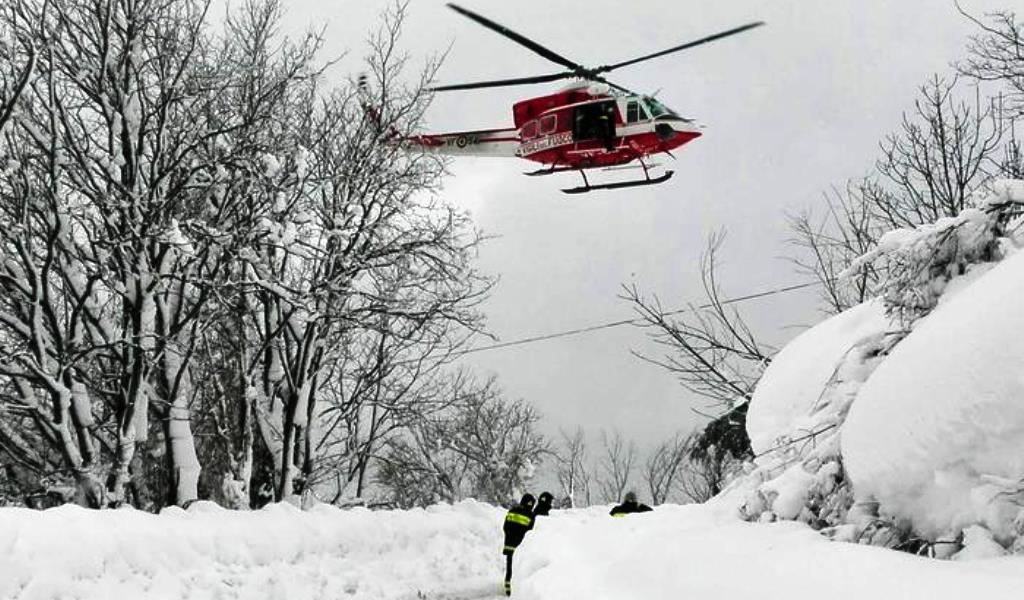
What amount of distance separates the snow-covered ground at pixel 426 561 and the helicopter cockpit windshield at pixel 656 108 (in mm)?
9683

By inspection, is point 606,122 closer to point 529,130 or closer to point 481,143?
point 529,130

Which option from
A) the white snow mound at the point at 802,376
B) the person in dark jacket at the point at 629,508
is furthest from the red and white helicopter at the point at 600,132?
the white snow mound at the point at 802,376

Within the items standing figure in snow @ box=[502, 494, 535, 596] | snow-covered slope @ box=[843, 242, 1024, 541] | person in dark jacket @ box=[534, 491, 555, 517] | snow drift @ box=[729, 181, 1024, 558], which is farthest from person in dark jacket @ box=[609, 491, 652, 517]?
snow-covered slope @ box=[843, 242, 1024, 541]

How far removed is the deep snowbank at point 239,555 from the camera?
288 inches

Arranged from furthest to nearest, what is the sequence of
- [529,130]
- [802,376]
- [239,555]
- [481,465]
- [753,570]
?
[481,465], [529,130], [239,555], [802,376], [753,570]

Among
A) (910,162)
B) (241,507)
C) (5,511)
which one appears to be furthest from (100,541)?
(910,162)

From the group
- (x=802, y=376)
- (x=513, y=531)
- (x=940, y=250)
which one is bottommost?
(x=513, y=531)

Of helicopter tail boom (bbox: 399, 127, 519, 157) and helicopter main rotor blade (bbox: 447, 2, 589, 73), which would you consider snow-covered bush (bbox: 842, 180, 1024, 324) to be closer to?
helicopter main rotor blade (bbox: 447, 2, 589, 73)

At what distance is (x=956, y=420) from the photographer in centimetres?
343

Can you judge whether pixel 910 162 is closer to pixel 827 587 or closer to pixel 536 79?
pixel 536 79

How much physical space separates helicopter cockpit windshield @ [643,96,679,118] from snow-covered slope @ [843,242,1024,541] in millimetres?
14714

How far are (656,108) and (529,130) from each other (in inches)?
131

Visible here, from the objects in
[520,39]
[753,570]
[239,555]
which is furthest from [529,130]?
[753,570]

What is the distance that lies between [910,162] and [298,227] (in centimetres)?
1246
